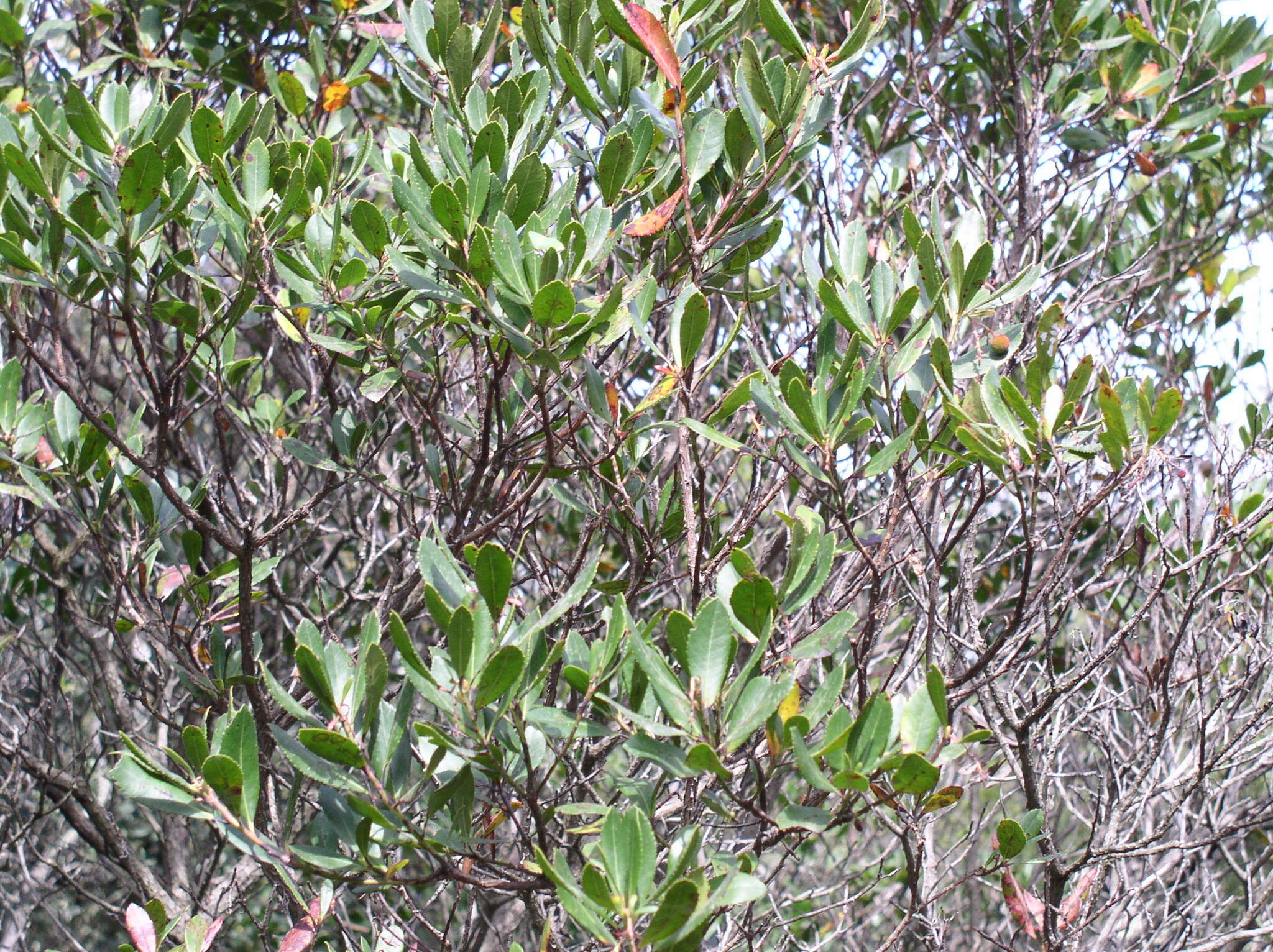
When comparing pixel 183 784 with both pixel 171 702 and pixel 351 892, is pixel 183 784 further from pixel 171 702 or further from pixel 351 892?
pixel 171 702

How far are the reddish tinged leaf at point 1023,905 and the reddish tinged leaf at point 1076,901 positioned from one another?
0.21 feet

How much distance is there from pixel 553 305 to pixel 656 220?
411mm

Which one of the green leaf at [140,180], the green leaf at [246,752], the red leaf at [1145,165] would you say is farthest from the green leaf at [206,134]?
the red leaf at [1145,165]

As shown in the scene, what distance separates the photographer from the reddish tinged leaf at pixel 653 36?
1715 mm

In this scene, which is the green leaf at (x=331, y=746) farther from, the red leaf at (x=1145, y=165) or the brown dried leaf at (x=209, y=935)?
the red leaf at (x=1145, y=165)

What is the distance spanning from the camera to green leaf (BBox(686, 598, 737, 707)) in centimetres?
127

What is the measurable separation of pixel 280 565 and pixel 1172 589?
10.0 feet

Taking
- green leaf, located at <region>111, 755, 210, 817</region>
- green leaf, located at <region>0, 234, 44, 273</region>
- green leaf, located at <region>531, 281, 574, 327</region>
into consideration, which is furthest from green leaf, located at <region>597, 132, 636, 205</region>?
green leaf, located at <region>111, 755, 210, 817</region>

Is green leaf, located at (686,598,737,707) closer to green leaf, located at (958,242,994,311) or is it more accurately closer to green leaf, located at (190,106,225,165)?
green leaf, located at (958,242,994,311)

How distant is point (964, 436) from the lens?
1520 millimetres

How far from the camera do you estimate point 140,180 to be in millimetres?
1723

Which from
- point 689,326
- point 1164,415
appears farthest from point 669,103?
point 1164,415

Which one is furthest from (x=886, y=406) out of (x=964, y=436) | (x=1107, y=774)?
(x=1107, y=774)

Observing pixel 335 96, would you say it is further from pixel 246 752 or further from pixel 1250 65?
pixel 1250 65
